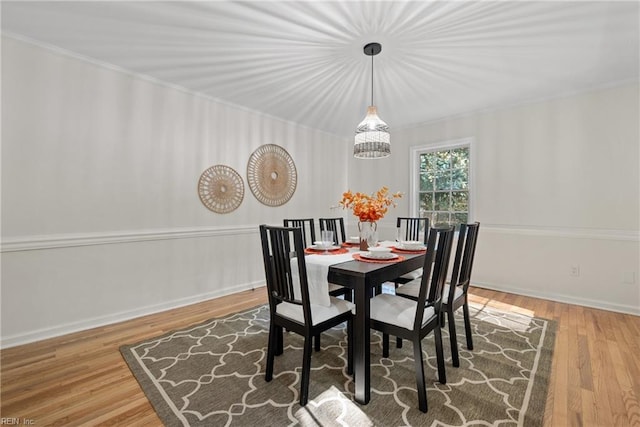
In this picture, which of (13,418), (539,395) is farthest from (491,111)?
(13,418)

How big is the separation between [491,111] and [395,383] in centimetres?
365

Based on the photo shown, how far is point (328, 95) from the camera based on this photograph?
3355mm

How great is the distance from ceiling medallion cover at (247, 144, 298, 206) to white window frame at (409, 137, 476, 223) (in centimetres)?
188

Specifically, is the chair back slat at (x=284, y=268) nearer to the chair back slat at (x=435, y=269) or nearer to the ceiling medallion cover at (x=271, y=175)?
the chair back slat at (x=435, y=269)

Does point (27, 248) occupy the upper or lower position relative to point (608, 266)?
upper

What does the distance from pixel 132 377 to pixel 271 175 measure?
280 centimetres

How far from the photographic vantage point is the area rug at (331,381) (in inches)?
59.0

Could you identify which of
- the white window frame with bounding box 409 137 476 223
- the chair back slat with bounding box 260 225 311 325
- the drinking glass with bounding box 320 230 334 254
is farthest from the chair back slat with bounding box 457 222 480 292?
the white window frame with bounding box 409 137 476 223

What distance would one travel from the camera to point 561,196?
3.32 m

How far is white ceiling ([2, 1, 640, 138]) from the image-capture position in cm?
194

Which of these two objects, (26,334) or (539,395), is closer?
(539,395)

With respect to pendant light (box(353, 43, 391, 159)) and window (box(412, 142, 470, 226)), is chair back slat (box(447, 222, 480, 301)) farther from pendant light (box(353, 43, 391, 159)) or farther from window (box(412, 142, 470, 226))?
window (box(412, 142, 470, 226))

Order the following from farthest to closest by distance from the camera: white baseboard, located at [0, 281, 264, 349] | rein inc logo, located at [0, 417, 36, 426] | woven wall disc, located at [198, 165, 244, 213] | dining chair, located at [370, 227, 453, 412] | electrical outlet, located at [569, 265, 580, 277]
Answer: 1. woven wall disc, located at [198, 165, 244, 213]
2. electrical outlet, located at [569, 265, 580, 277]
3. white baseboard, located at [0, 281, 264, 349]
4. dining chair, located at [370, 227, 453, 412]
5. rein inc logo, located at [0, 417, 36, 426]

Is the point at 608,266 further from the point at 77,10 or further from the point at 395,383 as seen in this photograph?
the point at 77,10
